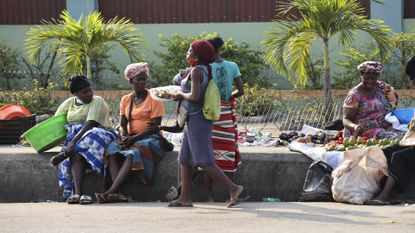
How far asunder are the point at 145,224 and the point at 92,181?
2.16 metres

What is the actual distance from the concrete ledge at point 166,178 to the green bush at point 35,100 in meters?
3.92

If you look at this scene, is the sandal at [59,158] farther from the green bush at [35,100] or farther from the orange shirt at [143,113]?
the green bush at [35,100]

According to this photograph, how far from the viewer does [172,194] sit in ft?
30.7

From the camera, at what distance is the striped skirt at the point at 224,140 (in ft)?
30.4

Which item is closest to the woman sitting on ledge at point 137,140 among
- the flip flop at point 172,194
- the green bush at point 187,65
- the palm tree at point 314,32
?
the flip flop at point 172,194

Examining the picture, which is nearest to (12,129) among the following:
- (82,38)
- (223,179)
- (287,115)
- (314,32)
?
(82,38)

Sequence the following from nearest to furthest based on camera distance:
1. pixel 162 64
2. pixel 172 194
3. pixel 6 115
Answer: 1. pixel 172 194
2. pixel 6 115
3. pixel 162 64

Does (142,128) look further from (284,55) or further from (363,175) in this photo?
(284,55)

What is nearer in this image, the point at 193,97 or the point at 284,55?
the point at 193,97

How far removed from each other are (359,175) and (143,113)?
216 cm

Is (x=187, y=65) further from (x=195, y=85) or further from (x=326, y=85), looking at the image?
(x=195, y=85)

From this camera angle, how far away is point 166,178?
988cm

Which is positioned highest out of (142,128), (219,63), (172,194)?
(219,63)

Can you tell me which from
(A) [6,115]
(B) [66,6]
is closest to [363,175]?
(A) [6,115]
